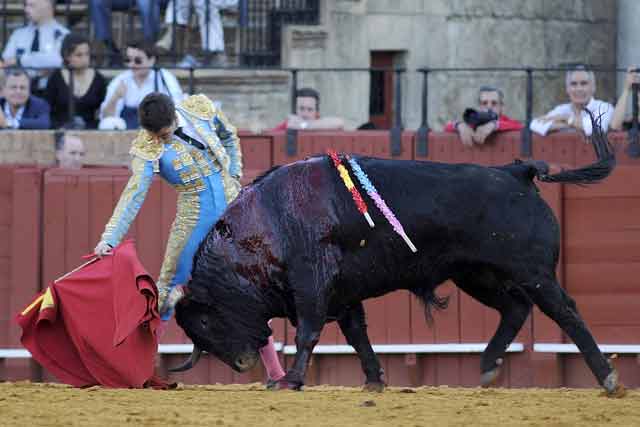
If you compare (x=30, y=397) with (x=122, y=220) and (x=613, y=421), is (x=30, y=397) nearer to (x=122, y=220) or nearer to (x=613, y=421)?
(x=122, y=220)

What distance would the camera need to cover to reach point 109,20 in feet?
42.9

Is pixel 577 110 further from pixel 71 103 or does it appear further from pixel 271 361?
pixel 271 361

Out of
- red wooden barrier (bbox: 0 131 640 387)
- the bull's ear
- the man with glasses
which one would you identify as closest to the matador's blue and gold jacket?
the man with glasses

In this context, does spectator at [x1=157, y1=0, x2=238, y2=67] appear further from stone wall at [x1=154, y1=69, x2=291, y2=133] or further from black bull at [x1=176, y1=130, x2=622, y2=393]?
black bull at [x1=176, y1=130, x2=622, y2=393]

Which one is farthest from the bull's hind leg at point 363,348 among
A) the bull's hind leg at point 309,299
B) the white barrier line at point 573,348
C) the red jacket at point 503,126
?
the red jacket at point 503,126

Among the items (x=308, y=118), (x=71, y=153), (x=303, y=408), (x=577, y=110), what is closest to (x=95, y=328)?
(x=303, y=408)

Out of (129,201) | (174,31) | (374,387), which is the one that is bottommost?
(374,387)

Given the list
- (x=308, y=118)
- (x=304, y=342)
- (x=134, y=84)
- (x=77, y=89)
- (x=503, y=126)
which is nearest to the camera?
(x=304, y=342)

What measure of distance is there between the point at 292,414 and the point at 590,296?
4.23m

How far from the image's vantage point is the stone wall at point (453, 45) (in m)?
13.7

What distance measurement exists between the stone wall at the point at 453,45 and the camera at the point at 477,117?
2.21 meters

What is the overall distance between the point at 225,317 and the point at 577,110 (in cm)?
355

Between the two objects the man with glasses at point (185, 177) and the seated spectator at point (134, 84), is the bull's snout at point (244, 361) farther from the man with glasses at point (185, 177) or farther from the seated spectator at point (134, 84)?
the seated spectator at point (134, 84)

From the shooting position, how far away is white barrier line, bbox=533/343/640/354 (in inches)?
447
